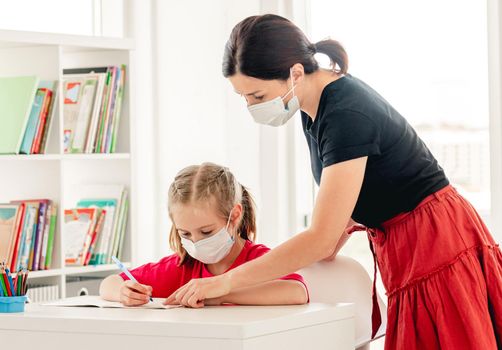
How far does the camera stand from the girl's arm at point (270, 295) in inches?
61.2

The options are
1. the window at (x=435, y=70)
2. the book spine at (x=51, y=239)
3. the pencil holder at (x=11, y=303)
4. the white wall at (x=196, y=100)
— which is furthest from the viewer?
the white wall at (x=196, y=100)

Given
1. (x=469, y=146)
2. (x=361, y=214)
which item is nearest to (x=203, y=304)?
(x=361, y=214)

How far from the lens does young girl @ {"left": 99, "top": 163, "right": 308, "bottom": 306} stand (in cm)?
183

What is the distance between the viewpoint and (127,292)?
1655mm

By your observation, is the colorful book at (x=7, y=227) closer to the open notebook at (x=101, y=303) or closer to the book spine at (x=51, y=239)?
the book spine at (x=51, y=239)

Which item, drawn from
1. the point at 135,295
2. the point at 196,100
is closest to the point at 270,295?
the point at 135,295

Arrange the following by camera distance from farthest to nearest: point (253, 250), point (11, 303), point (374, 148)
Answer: point (253, 250)
point (374, 148)
point (11, 303)

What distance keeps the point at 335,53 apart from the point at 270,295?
22.1 inches

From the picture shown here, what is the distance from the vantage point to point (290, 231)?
11.3 ft

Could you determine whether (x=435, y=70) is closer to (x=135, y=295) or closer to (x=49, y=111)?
(x=49, y=111)

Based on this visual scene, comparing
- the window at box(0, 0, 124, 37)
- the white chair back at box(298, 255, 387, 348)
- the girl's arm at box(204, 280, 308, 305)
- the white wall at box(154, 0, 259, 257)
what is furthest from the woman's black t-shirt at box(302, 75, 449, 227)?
the window at box(0, 0, 124, 37)

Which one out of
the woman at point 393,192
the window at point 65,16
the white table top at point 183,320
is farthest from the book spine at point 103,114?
the white table top at point 183,320

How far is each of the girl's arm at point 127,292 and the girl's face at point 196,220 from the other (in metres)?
0.17

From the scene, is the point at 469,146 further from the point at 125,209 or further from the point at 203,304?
the point at 203,304
